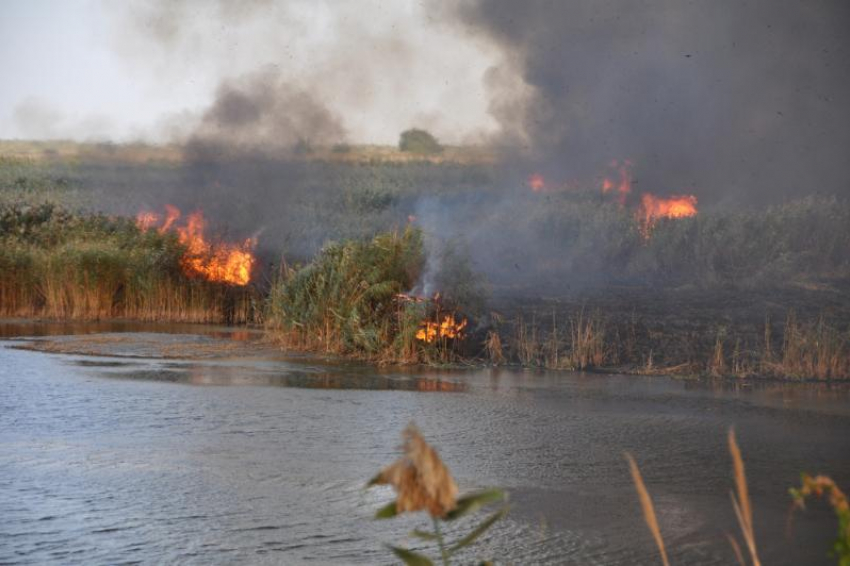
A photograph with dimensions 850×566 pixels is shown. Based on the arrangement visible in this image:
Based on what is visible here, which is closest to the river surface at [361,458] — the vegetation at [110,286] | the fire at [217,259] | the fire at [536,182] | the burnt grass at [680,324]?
the burnt grass at [680,324]

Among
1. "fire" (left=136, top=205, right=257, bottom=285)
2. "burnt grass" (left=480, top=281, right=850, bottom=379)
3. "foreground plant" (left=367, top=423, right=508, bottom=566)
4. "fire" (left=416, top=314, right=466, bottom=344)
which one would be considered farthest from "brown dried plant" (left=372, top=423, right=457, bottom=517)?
"fire" (left=136, top=205, right=257, bottom=285)

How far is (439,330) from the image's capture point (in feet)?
58.9

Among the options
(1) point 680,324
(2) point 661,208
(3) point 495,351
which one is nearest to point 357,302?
(3) point 495,351

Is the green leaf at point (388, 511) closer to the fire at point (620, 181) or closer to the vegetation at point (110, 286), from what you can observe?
the vegetation at point (110, 286)

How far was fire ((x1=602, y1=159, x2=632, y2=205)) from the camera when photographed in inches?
1361

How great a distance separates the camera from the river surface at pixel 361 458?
263 inches

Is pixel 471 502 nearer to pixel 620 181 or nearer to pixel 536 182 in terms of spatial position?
pixel 620 181

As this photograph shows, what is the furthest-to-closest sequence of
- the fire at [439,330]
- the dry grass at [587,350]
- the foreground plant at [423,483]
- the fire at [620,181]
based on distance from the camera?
the fire at [620,181] < the fire at [439,330] < the dry grass at [587,350] < the foreground plant at [423,483]

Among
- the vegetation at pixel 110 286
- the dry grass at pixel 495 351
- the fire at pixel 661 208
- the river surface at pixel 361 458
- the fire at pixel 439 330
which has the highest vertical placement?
the fire at pixel 661 208

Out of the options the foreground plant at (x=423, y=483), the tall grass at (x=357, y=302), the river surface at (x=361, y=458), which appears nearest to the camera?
the foreground plant at (x=423, y=483)

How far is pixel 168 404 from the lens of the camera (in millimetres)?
12219

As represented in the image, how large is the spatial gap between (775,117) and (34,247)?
22889mm

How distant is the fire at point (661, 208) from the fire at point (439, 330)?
45.6ft

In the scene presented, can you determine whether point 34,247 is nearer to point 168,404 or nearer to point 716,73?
point 168,404
